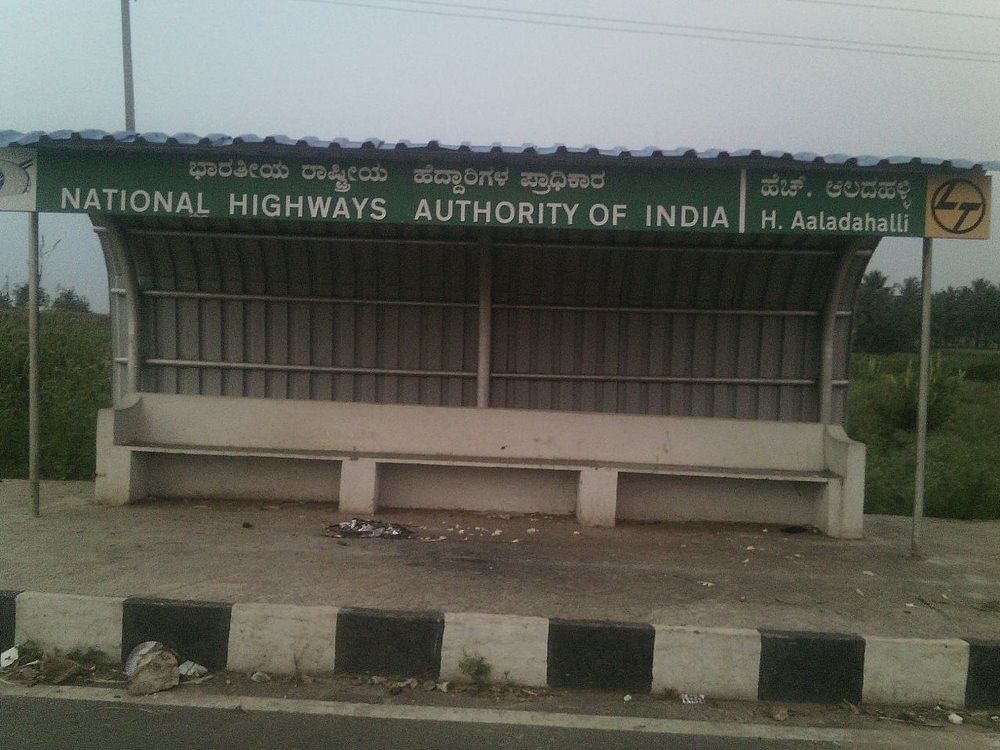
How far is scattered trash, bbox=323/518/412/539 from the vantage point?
6.87 metres

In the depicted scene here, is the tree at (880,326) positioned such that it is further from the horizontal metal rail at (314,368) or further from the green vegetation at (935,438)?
the horizontal metal rail at (314,368)

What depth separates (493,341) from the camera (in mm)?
8477

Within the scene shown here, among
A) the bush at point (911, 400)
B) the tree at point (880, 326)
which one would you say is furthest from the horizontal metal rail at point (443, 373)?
the tree at point (880, 326)

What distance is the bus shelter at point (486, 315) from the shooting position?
252 inches

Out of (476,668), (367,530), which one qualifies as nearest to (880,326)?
(367,530)

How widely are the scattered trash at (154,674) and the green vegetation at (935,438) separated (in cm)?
755

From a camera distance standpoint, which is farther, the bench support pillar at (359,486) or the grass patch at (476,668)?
the bench support pillar at (359,486)

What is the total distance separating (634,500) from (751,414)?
1.70 metres

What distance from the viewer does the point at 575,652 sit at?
4.61m

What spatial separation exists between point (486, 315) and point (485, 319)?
0.04 m

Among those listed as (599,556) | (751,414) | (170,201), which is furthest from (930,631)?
(170,201)

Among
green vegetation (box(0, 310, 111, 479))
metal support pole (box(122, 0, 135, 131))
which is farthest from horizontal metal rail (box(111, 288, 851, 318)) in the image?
metal support pole (box(122, 0, 135, 131))

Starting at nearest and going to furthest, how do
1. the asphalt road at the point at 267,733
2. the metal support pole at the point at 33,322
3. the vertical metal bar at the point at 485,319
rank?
the asphalt road at the point at 267,733, the metal support pole at the point at 33,322, the vertical metal bar at the point at 485,319

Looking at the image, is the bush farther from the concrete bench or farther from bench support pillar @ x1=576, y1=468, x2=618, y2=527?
bench support pillar @ x1=576, y1=468, x2=618, y2=527
